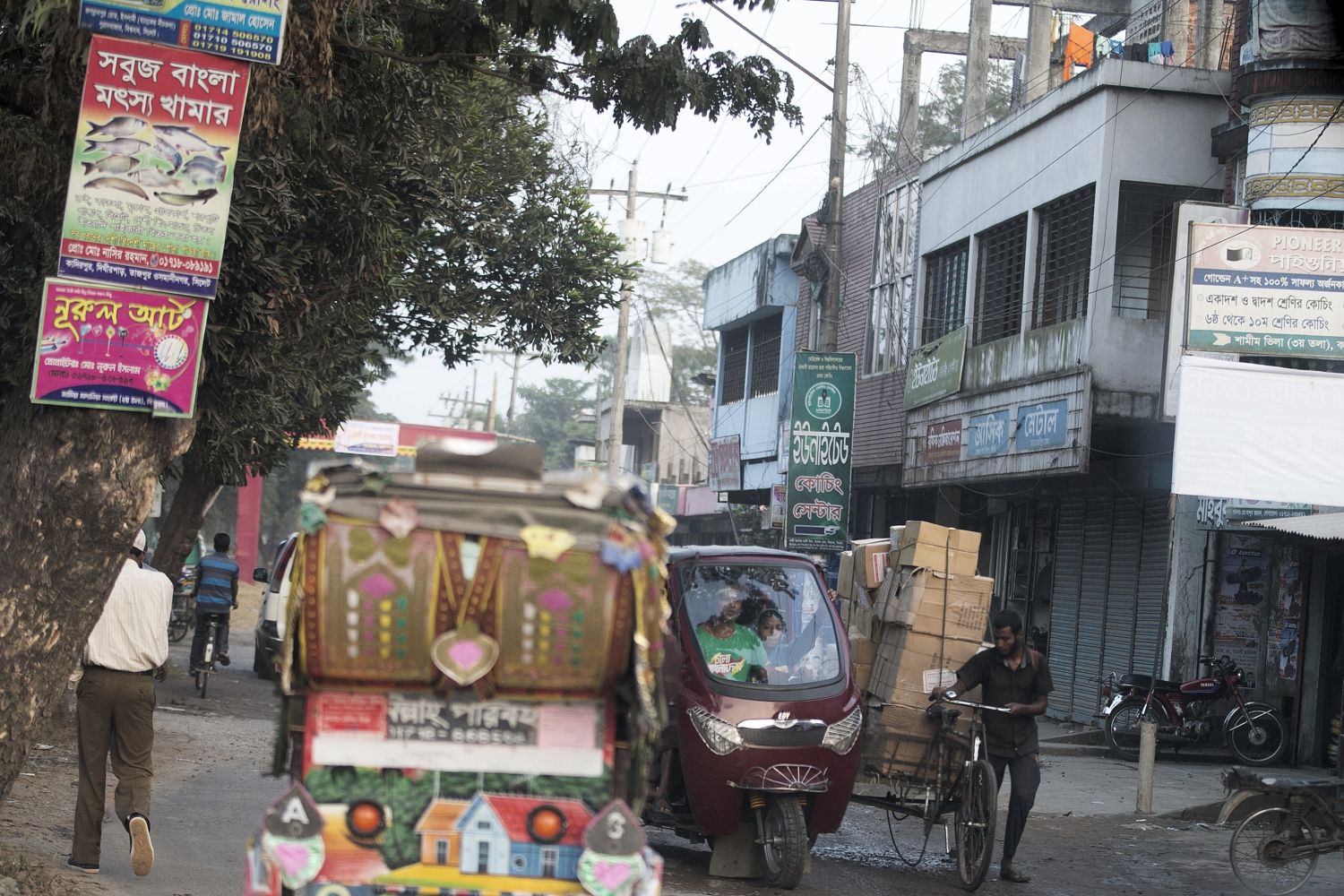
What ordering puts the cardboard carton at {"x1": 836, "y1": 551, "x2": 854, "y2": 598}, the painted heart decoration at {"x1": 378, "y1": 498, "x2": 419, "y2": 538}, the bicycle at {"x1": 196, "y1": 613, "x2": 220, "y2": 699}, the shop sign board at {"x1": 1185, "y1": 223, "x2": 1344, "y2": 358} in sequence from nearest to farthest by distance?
the painted heart decoration at {"x1": 378, "y1": 498, "x2": 419, "y2": 538}
the cardboard carton at {"x1": 836, "y1": 551, "x2": 854, "y2": 598}
the shop sign board at {"x1": 1185, "y1": 223, "x2": 1344, "y2": 358}
the bicycle at {"x1": 196, "y1": 613, "x2": 220, "y2": 699}

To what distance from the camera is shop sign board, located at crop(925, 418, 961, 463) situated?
72.3ft

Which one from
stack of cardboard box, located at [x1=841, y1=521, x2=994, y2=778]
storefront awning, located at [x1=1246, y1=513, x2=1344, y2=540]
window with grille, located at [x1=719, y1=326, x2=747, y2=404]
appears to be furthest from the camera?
window with grille, located at [x1=719, y1=326, x2=747, y2=404]

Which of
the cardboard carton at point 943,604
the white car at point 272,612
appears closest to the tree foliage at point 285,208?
the white car at point 272,612

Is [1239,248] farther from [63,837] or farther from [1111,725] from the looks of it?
[63,837]

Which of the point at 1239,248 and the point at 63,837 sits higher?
the point at 1239,248

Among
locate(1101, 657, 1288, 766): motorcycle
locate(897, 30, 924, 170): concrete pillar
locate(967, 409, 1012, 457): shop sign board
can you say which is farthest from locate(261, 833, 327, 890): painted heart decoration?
locate(897, 30, 924, 170): concrete pillar

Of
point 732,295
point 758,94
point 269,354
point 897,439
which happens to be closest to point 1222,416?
point 758,94

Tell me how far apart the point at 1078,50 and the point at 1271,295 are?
10354mm

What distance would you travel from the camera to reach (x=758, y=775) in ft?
31.0

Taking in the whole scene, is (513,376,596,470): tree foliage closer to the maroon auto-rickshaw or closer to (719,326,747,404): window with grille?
(719,326,747,404): window with grille

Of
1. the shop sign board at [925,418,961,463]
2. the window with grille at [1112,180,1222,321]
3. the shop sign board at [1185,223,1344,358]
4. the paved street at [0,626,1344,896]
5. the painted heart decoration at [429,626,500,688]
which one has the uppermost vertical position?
the window with grille at [1112,180,1222,321]

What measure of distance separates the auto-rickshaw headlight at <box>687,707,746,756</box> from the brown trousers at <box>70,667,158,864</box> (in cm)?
321

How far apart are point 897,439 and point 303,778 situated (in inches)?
826

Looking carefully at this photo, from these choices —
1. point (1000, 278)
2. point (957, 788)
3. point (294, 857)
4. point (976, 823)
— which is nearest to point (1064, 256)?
point (1000, 278)
